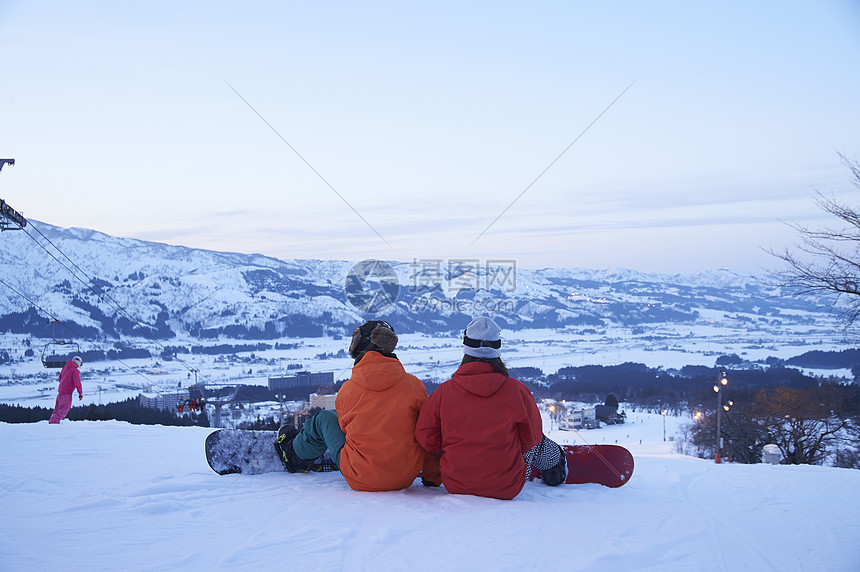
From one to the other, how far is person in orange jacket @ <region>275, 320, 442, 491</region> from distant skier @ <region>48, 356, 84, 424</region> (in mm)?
6508

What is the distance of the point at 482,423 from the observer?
366cm

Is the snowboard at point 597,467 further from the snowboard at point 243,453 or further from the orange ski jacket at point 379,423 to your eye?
the snowboard at point 243,453

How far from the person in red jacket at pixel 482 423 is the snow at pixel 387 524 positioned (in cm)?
18

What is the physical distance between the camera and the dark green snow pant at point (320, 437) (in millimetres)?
4043

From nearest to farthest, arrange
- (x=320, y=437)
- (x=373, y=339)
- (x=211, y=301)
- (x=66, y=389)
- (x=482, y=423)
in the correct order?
(x=482, y=423), (x=373, y=339), (x=320, y=437), (x=66, y=389), (x=211, y=301)

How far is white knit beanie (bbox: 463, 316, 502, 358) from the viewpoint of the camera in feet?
12.5

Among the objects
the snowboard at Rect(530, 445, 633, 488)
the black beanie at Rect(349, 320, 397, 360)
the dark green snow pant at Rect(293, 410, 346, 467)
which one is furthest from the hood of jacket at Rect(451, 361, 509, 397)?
the snowboard at Rect(530, 445, 633, 488)

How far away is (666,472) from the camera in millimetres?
5324

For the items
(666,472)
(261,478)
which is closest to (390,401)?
(261,478)

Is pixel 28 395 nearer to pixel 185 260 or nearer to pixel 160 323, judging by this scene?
pixel 160 323

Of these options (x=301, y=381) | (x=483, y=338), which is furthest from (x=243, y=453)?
(x=301, y=381)

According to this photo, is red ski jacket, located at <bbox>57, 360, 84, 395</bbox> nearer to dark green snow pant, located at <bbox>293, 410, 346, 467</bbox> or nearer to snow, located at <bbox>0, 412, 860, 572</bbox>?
snow, located at <bbox>0, 412, 860, 572</bbox>

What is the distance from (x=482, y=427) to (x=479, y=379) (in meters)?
0.33

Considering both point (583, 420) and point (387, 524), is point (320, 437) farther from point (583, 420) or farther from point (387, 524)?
point (583, 420)
